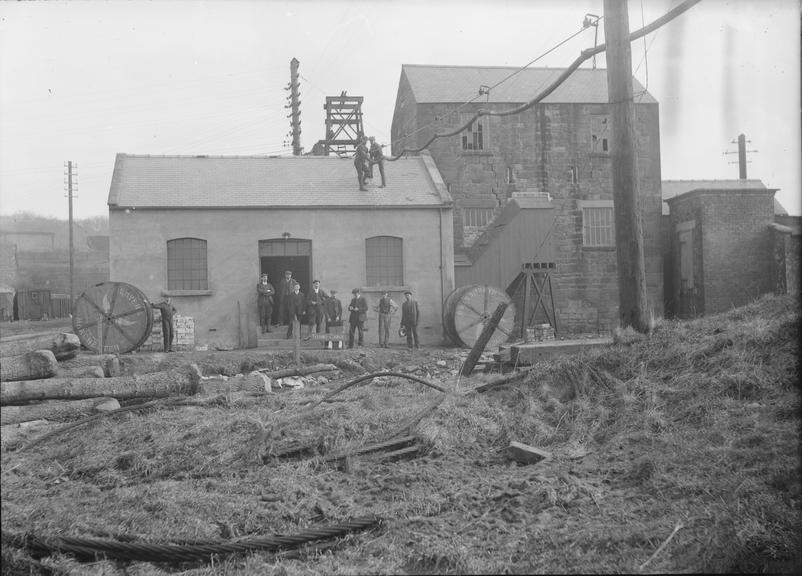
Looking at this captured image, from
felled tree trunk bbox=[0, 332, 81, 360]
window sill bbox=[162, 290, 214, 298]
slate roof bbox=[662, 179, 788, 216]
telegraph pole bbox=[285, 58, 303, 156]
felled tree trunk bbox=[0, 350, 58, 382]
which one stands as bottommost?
felled tree trunk bbox=[0, 350, 58, 382]

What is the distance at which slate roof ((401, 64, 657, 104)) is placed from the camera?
91.4 ft

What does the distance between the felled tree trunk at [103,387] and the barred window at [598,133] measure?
2387 cm

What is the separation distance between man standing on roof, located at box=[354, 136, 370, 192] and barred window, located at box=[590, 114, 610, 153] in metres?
10.8

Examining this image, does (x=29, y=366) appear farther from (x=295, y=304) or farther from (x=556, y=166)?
(x=556, y=166)

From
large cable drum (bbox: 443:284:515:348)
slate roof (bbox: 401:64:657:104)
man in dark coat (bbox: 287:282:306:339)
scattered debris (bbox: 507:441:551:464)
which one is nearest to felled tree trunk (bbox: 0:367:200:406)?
scattered debris (bbox: 507:441:551:464)

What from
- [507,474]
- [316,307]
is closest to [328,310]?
[316,307]

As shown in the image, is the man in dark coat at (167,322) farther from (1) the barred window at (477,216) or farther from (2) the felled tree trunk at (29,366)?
(2) the felled tree trunk at (29,366)

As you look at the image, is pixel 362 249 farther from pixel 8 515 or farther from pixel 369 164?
pixel 8 515

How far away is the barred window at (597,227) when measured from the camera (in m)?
28.1

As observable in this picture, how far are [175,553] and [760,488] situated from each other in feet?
12.6

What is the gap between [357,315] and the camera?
19.5 metres

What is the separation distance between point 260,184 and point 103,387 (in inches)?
630

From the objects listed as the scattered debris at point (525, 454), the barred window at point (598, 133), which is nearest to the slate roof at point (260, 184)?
the barred window at point (598, 133)

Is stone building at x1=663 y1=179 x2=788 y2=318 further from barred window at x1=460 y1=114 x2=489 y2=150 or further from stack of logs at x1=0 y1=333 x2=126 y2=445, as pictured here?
stack of logs at x1=0 y1=333 x2=126 y2=445
